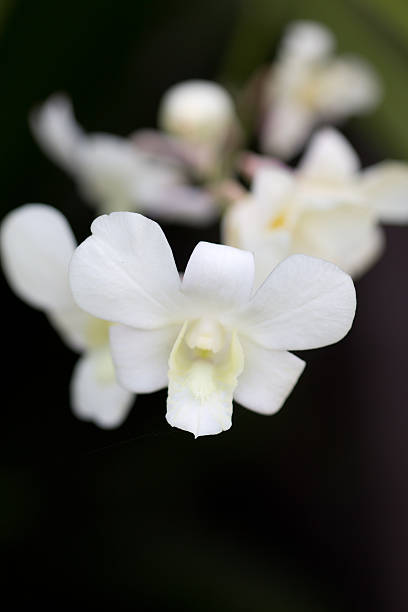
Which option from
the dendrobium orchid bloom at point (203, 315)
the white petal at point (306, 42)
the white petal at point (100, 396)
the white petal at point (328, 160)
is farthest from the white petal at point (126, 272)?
the white petal at point (306, 42)

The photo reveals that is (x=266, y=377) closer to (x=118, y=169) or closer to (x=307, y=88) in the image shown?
(x=118, y=169)

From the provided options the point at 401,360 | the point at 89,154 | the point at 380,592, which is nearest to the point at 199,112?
the point at 89,154

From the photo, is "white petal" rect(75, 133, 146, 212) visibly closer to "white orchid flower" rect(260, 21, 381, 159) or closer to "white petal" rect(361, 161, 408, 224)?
"white orchid flower" rect(260, 21, 381, 159)

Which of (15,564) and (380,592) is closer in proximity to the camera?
(15,564)

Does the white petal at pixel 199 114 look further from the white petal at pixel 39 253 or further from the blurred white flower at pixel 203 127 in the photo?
the white petal at pixel 39 253

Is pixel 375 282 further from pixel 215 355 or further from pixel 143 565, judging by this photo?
pixel 215 355

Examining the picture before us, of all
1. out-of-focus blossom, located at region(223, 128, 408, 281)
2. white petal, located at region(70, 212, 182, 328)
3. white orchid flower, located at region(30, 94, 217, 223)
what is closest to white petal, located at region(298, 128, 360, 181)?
out-of-focus blossom, located at region(223, 128, 408, 281)

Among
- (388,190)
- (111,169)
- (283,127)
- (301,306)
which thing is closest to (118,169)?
(111,169)
